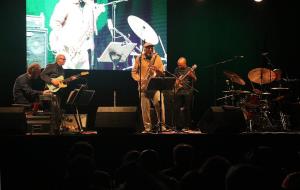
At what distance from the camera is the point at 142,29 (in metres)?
12.8

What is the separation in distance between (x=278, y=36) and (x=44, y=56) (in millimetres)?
6960

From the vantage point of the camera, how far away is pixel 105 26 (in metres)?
12.5

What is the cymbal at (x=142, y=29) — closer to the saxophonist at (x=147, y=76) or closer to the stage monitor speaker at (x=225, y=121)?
the saxophonist at (x=147, y=76)

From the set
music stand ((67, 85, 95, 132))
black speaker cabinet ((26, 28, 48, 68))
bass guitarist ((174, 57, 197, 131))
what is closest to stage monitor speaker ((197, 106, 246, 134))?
music stand ((67, 85, 95, 132))

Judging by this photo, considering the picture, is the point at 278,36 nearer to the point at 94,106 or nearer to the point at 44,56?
the point at 94,106

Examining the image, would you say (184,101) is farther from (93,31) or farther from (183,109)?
(93,31)

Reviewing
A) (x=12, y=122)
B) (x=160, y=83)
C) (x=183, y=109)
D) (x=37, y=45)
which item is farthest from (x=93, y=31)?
(x=12, y=122)

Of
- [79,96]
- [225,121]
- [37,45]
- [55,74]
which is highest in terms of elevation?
[37,45]

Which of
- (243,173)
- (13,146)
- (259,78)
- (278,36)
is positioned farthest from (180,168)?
(278,36)

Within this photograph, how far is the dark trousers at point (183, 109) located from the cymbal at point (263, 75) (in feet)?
5.54

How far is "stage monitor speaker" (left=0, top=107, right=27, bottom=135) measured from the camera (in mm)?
7695

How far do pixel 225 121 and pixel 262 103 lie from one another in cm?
354

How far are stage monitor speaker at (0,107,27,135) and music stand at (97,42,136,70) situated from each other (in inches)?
191

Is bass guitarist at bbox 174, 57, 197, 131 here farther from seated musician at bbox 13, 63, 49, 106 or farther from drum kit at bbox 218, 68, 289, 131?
seated musician at bbox 13, 63, 49, 106
